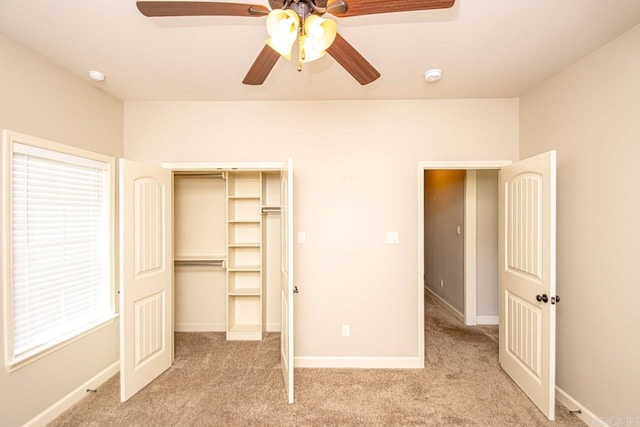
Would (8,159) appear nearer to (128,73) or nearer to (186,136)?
(128,73)

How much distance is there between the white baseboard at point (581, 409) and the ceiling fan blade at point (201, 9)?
3113 mm

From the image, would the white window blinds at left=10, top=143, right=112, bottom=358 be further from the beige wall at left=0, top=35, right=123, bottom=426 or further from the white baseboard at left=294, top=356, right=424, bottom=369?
the white baseboard at left=294, top=356, right=424, bottom=369

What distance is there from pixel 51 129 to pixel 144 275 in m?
1.31

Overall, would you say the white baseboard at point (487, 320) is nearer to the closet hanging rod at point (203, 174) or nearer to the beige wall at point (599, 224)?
the beige wall at point (599, 224)

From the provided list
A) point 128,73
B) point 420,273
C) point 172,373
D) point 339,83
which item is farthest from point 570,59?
point 172,373

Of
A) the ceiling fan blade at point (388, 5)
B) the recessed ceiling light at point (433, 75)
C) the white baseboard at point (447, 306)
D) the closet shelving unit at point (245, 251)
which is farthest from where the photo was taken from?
the white baseboard at point (447, 306)

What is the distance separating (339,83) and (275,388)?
271cm

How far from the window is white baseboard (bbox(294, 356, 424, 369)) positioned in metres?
1.89

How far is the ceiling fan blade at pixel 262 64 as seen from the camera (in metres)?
1.34

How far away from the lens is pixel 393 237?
2.76m

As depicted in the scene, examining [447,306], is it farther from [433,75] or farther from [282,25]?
[282,25]

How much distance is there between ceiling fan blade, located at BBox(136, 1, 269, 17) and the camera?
104cm

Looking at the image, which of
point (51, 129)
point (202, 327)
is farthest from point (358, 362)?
point (51, 129)

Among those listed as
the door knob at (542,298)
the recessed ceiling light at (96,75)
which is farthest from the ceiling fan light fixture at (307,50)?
the door knob at (542,298)
